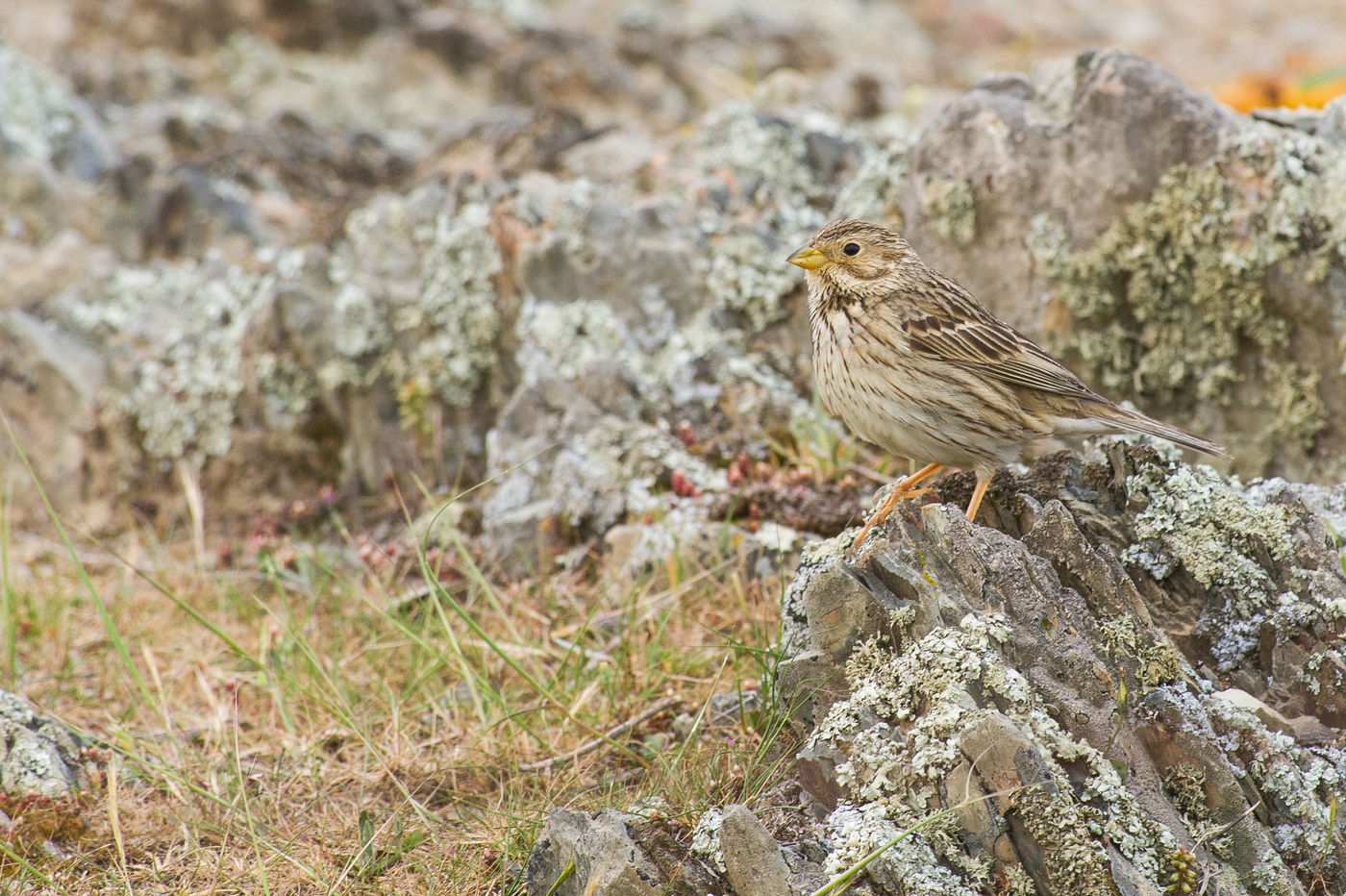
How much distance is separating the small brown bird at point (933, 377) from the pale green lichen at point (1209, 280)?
1127mm

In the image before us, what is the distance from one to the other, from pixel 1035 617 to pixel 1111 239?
2659 millimetres

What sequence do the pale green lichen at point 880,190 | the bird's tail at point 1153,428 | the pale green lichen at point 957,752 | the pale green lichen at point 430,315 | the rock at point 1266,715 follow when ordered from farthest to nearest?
the pale green lichen at point 430,315
the pale green lichen at point 880,190
the bird's tail at point 1153,428
the rock at point 1266,715
the pale green lichen at point 957,752

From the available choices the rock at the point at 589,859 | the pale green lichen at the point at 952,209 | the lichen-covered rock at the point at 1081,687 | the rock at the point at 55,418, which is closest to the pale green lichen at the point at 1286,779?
the lichen-covered rock at the point at 1081,687

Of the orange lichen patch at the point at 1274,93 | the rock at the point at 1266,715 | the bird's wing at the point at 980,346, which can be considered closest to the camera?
the rock at the point at 1266,715

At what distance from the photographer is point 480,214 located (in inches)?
255

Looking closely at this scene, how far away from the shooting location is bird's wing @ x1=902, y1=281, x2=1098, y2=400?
432 cm

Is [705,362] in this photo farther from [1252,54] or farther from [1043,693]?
[1252,54]

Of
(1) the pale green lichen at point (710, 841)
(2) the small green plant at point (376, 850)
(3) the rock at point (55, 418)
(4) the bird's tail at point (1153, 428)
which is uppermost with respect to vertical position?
(4) the bird's tail at point (1153, 428)

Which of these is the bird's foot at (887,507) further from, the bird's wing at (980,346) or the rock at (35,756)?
the rock at (35,756)

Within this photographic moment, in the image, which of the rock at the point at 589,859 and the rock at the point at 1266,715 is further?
the rock at the point at 1266,715

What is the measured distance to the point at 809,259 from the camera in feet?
15.4

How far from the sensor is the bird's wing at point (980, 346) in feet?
14.2

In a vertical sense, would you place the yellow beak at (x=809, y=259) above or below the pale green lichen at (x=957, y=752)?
above

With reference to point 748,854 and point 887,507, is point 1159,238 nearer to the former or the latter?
point 887,507
